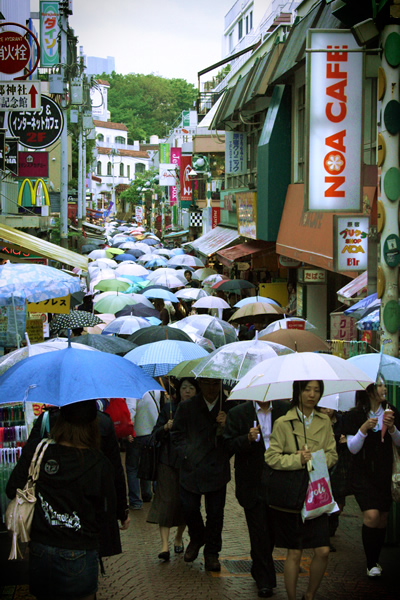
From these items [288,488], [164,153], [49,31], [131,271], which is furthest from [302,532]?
[164,153]

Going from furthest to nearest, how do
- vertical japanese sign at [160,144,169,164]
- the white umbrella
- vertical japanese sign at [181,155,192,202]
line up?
vertical japanese sign at [160,144,169,164], vertical japanese sign at [181,155,192,202], the white umbrella

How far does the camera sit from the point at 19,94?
14.7 meters

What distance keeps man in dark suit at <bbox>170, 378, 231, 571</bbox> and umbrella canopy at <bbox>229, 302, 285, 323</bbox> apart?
6.21 m

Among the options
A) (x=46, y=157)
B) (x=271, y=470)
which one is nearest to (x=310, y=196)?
(x=271, y=470)

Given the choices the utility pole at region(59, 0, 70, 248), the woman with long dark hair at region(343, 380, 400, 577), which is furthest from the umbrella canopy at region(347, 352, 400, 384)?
the utility pole at region(59, 0, 70, 248)

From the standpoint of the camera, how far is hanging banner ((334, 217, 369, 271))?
10172 mm

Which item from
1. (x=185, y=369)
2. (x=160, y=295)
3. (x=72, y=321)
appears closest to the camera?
(x=185, y=369)

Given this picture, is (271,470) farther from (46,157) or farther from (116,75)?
(116,75)

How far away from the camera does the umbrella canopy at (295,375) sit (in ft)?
16.1

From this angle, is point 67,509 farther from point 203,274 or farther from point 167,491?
point 203,274

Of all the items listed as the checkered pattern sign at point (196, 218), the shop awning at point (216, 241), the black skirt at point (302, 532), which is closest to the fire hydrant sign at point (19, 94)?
the shop awning at point (216, 241)

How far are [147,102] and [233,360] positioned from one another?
14345 centimetres

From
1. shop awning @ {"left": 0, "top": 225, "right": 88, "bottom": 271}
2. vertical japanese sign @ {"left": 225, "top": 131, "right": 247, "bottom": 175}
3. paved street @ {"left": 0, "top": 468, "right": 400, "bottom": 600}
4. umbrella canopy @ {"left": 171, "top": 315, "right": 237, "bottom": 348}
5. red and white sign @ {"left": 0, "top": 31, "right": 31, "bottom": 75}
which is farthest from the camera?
vertical japanese sign @ {"left": 225, "top": 131, "right": 247, "bottom": 175}

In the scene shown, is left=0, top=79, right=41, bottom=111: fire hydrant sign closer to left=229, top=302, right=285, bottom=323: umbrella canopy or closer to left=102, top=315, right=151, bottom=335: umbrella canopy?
left=102, top=315, right=151, bottom=335: umbrella canopy
